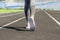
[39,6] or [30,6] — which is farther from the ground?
[30,6]

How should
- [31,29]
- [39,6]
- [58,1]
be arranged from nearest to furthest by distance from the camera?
[31,29] < [58,1] < [39,6]

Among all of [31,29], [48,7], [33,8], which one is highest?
[33,8]

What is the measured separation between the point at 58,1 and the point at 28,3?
3265cm

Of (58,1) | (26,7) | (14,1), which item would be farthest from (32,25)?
(14,1)

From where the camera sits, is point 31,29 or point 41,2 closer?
point 31,29

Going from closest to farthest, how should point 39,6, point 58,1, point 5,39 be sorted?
point 5,39
point 58,1
point 39,6

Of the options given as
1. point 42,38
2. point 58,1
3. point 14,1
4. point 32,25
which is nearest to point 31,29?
point 32,25

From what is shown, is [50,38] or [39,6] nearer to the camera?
[50,38]

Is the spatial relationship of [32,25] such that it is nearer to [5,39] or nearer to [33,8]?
[33,8]

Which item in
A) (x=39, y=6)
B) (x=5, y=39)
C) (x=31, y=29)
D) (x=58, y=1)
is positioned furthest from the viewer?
(x=39, y=6)

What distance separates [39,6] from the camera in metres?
41.1

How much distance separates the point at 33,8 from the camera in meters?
6.35

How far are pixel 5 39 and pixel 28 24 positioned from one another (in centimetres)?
186

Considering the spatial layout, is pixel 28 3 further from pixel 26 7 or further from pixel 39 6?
pixel 39 6
